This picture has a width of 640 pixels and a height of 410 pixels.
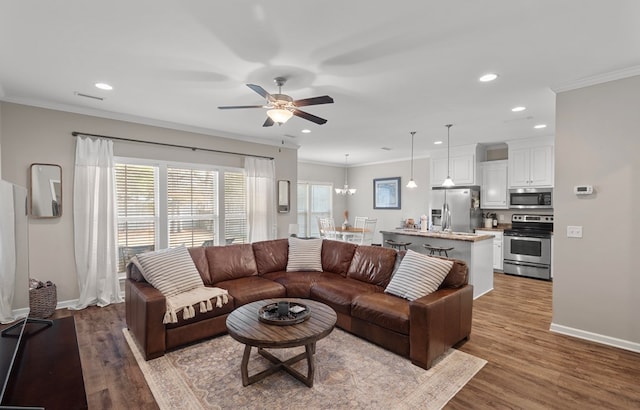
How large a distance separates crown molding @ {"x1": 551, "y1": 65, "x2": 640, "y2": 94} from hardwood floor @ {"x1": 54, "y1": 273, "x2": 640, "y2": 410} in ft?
8.59

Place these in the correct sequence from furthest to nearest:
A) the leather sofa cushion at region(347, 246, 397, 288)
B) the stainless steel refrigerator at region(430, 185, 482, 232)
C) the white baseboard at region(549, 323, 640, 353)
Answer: the stainless steel refrigerator at region(430, 185, 482, 232) → the leather sofa cushion at region(347, 246, 397, 288) → the white baseboard at region(549, 323, 640, 353)

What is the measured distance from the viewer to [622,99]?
2939mm

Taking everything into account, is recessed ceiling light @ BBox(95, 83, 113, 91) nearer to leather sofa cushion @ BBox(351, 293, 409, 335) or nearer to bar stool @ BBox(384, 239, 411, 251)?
leather sofa cushion @ BBox(351, 293, 409, 335)

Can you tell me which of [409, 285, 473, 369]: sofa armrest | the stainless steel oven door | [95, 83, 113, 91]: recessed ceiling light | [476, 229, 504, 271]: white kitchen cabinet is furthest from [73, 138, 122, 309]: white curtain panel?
the stainless steel oven door

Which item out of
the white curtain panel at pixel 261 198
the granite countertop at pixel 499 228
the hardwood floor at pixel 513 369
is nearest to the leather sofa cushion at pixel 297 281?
the hardwood floor at pixel 513 369

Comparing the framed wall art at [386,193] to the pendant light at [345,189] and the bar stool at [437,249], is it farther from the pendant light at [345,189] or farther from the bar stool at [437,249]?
the bar stool at [437,249]

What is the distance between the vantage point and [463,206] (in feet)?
21.0

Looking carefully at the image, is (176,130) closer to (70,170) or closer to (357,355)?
(70,170)

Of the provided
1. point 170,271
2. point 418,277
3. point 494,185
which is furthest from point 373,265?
point 494,185

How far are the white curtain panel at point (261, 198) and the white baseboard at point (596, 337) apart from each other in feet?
14.7

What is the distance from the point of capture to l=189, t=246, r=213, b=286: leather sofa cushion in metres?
3.63

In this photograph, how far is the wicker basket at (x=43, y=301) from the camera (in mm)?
3506

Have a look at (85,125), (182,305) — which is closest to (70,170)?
(85,125)

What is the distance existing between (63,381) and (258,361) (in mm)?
1500
